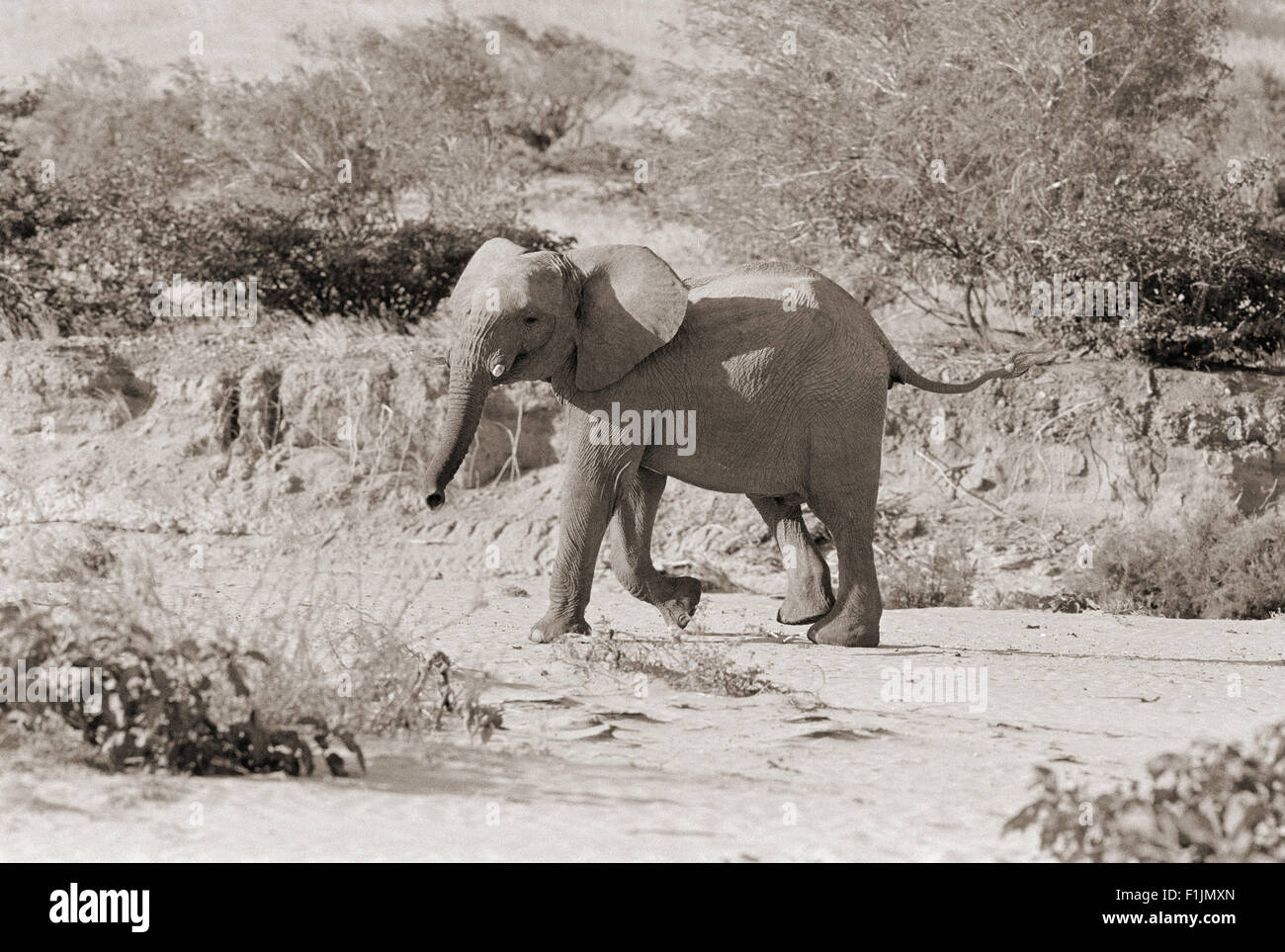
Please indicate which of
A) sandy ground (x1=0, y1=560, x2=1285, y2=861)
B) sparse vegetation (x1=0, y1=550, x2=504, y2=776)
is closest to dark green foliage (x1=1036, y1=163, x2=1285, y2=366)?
sandy ground (x1=0, y1=560, x2=1285, y2=861)

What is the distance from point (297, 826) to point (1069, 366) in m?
12.7

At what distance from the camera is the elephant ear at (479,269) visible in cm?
1066

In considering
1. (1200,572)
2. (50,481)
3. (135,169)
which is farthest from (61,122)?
(1200,572)

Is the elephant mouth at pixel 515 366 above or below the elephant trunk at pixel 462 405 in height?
above

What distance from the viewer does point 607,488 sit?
34.9 ft

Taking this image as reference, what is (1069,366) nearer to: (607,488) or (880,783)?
(607,488)

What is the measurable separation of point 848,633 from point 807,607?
630 mm

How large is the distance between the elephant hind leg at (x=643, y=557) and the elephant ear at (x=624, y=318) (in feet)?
2.68

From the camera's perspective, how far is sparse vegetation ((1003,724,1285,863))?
590 centimetres

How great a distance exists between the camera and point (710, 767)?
24.8 ft

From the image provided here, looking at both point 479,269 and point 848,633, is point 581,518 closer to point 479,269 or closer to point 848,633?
point 479,269

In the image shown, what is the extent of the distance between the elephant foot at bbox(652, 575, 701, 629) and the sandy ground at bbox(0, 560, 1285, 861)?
0.50 ft

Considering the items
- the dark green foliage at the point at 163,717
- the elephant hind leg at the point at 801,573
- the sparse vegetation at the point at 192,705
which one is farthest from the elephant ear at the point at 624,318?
the dark green foliage at the point at 163,717

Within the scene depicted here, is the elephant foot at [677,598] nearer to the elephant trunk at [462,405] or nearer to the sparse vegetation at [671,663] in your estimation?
the sparse vegetation at [671,663]
